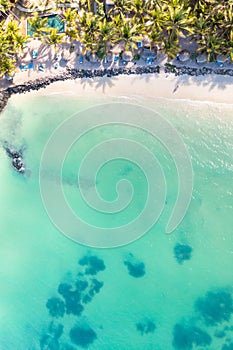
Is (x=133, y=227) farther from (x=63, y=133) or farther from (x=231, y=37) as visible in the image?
(x=231, y=37)

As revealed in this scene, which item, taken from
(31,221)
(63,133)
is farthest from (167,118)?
(31,221)

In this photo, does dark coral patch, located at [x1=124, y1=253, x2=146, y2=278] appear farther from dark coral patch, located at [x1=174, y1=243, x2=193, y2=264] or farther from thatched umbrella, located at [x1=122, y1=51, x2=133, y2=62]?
thatched umbrella, located at [x1=122, y1=51, x2=133, y2=62]

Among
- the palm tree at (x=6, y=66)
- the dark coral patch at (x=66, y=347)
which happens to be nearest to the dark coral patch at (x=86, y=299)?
the dark coral patch at (x=66, y=347)

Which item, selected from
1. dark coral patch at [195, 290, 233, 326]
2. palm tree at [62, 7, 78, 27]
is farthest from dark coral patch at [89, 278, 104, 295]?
palm tree at [62, 7, 78, 27]

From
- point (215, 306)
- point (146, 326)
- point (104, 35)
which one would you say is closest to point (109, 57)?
point (104, 35)

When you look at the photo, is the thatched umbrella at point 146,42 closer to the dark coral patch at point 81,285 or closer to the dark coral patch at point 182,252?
the dark coral patch at point 182,252
